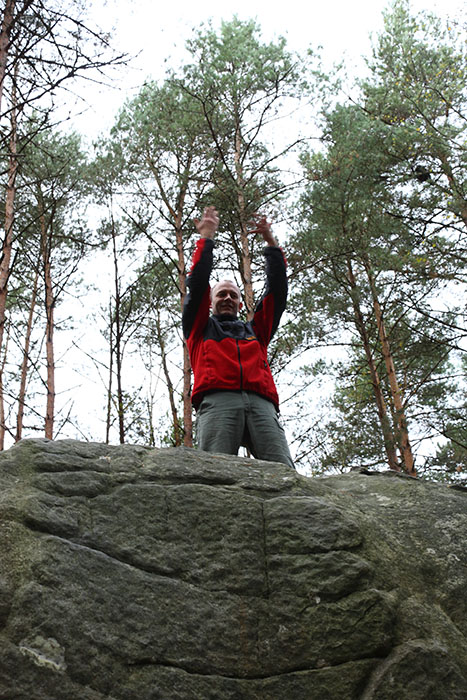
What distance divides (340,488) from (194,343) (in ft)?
4.36

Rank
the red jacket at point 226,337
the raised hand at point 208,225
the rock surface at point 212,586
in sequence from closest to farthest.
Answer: the rock surface at point 212,586 < the red jacket at point 226,337 < the raised hand at point 208,225

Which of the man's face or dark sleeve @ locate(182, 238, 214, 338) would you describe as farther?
the man's face

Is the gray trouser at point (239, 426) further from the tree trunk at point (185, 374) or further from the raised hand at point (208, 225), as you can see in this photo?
the tree trunk at point (185, 374)

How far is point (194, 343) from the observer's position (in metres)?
3.93

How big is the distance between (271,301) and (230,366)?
694 mm

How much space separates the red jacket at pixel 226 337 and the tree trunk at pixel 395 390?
648 cm

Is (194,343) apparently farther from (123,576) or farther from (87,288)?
(87,288)

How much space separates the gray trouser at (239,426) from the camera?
354 cm

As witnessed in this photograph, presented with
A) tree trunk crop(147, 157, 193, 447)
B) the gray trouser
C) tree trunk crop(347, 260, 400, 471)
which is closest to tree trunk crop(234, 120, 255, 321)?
tree trunk crop(147, 157, 193, 447)

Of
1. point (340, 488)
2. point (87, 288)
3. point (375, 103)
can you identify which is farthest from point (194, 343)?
point (87, 288)

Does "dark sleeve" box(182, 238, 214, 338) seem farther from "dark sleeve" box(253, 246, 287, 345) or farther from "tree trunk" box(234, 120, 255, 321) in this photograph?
"tree trunk" box(234, 120, 255, 321)

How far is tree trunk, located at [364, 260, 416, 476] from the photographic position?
1042 centimetres

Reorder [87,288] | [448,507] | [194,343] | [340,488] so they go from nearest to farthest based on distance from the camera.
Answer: [448,507], [340,488], [194,343], [87,288]

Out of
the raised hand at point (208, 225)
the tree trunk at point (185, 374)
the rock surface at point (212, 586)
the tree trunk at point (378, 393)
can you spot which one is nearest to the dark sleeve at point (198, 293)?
the raised hand at point (208, 225)
